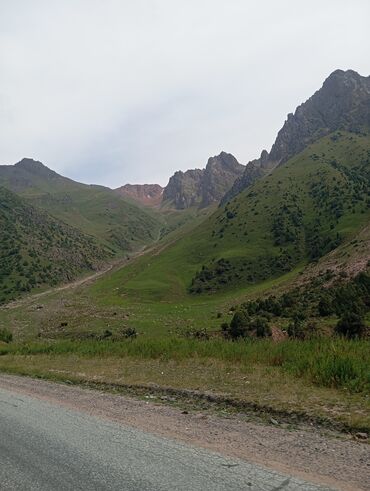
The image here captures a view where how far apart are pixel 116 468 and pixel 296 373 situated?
775cm

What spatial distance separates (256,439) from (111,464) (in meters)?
2.93

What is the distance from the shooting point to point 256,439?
863 cm

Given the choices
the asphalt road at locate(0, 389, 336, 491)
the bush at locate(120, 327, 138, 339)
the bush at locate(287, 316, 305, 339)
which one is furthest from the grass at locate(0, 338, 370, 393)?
the bush at locate(120, 327, 138, 339)

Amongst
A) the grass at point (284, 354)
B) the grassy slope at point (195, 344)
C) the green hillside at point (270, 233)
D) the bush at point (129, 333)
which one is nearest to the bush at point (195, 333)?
the grassy slope at point (195, 344)

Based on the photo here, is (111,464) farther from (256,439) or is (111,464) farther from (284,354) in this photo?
(284,354)

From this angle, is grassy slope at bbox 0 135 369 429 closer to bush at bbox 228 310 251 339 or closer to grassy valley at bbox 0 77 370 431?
Result: grassy valley at bbox 0 77 370 431

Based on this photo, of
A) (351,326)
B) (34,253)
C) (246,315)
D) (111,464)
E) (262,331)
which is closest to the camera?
(111,464)

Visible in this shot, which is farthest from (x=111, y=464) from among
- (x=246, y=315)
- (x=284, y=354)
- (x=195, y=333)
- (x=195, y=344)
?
(x=246, y=315)

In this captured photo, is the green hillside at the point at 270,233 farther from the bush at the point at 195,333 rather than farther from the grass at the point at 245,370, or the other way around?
the grass at the point at 245,370

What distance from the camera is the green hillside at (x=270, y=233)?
94.8 m

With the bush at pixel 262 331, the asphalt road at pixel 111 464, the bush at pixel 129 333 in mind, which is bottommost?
the bush at pixel 129 333

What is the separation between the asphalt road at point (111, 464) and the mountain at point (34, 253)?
333ft

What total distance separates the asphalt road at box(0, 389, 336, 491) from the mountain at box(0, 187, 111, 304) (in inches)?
4002

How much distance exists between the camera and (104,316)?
6181 cm
